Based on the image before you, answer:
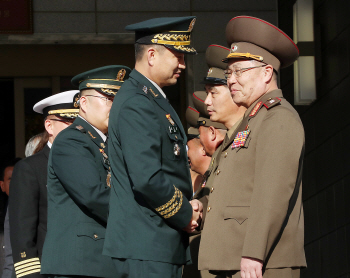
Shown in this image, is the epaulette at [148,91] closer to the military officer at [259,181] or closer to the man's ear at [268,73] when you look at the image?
the military officer at [259,181]

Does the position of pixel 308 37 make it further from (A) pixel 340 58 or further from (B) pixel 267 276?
(B) pixel 267 276

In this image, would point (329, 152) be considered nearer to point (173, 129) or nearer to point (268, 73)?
point (268, 73)

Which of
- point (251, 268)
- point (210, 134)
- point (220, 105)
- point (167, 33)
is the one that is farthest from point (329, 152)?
point (251, 268)

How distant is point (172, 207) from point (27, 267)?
1357mm

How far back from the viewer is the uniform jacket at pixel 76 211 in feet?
10.8

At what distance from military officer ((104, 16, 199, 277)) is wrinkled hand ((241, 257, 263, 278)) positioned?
1.14ft

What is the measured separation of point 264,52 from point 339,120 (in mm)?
3519

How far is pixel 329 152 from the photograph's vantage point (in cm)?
661

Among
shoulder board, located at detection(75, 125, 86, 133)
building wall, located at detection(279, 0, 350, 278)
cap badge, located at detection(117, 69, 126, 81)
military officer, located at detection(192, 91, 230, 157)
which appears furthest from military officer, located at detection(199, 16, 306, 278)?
building wall, located at detection(279, 0, 350, 278)

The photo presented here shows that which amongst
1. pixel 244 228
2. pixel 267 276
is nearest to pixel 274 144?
pixel 244 228

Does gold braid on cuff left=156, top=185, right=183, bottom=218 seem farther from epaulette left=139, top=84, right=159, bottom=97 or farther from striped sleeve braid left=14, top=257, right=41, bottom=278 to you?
striped sleeve braid left=14, top=257, right=41, bottom=278

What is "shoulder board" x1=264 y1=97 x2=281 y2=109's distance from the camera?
289 cm

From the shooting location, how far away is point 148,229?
281 centimetres

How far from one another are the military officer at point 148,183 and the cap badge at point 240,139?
25 cm
